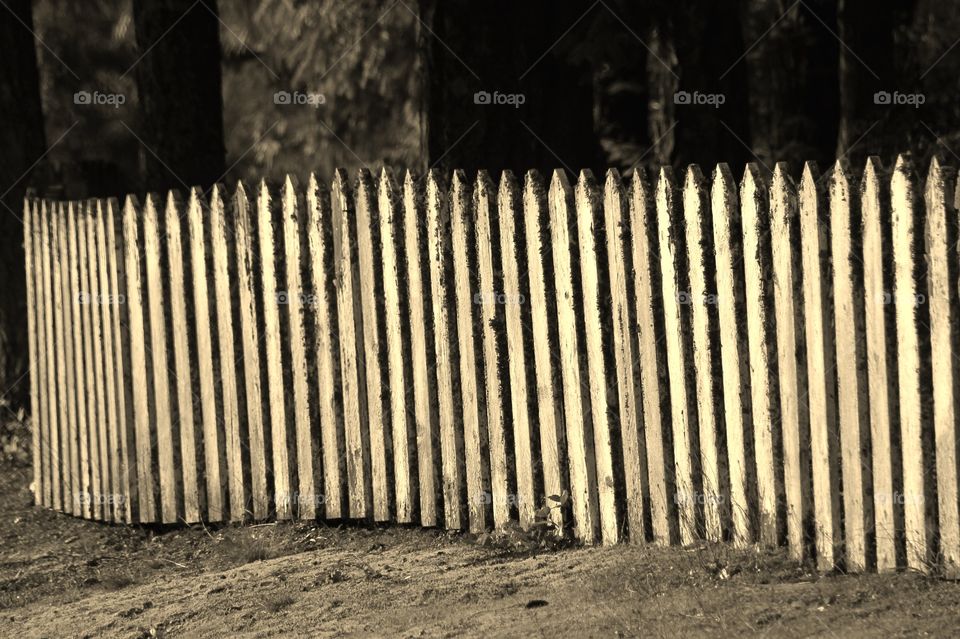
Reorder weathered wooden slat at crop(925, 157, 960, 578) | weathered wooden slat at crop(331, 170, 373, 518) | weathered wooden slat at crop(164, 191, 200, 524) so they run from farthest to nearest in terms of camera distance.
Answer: weathered wooden slat at crop(164, 191, 200, 524) < weathered wooden slat at crop(331, 170, 373, 518) < weathered wooden slat at crop(925, 157, 960, 578)

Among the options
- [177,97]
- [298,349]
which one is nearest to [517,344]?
[298,349]

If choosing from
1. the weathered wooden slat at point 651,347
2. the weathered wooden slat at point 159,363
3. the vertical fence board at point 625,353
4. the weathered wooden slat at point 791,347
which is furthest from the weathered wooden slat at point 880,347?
the weathered wooden slat at point 159,363

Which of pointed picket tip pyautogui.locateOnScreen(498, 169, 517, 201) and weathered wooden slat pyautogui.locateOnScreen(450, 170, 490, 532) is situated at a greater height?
pointed picket tip pyautogui.locateOnScreen(498, 169, 517, 201)

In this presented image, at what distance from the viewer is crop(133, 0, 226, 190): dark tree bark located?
11.2m

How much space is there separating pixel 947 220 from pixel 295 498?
3.85m

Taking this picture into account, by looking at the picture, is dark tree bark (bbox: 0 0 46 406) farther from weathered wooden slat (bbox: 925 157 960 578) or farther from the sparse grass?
weathered wooden slat (bbox: 925 157 960 578)

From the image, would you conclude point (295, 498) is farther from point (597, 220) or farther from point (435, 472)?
point (597, 220)

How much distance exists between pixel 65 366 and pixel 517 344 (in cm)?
354

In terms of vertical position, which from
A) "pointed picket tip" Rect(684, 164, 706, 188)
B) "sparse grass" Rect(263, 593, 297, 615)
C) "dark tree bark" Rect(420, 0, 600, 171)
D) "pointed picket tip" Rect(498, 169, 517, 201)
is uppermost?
"dark tree bark" Rect(420, 0, 600, 171)

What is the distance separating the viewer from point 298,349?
7.26m

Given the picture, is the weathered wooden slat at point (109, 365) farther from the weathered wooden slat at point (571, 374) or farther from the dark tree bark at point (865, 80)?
the dark tree bark at point (865, 80)

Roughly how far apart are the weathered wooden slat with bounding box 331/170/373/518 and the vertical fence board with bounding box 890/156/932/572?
2.91m

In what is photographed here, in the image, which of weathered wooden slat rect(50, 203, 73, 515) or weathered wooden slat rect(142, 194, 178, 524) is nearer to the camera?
weathered wooden slat rect(142, 194, 178, 524)

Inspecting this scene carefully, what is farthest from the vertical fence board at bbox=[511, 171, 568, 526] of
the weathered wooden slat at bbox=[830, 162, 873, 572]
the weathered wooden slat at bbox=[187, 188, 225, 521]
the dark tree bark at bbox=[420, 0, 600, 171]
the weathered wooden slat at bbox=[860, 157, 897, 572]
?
the dark tree bark at bbox=[420, 0, 600, 171]
